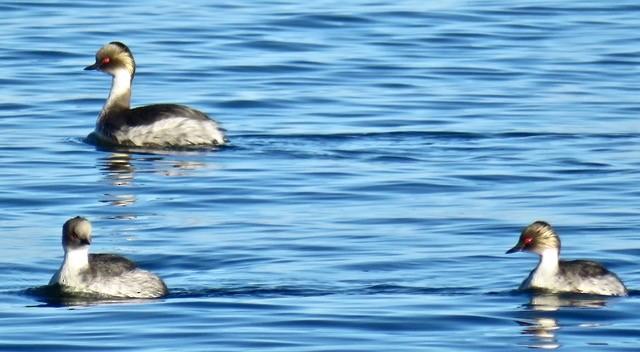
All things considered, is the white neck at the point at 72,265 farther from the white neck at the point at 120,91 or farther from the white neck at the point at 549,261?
the white neck at the point at 120,91

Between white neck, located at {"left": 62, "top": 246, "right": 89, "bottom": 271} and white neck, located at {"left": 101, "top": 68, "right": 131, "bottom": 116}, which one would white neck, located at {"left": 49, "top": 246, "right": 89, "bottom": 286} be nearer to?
white neck, located at {"left": 62, "top": 246, "right": 89, "bottom": 271}

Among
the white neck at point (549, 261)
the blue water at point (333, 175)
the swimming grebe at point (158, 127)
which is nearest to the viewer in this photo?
the blue water at point (333, 175)

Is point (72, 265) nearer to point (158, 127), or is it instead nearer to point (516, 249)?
point (516, 249)

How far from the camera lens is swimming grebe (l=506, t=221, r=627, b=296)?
13.8 m

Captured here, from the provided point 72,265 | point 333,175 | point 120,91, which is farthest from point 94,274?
point 120,91

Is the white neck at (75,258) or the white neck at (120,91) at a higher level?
the white neck at (120,91)

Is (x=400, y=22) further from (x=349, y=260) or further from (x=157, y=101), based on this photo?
(x=349, y=260)

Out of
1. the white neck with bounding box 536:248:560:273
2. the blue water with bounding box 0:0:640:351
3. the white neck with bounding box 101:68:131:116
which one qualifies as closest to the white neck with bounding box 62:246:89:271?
the blue water with bounding box 0:0:640:351

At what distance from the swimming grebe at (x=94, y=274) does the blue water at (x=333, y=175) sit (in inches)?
7.4

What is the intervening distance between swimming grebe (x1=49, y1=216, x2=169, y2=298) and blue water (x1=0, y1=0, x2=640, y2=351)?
187 mm

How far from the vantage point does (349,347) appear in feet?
40.1

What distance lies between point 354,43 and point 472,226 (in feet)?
44.3

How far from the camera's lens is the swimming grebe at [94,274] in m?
13.8

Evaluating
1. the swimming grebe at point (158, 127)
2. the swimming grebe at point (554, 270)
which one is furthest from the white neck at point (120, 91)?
the swimming grebe at point (554, 270)
